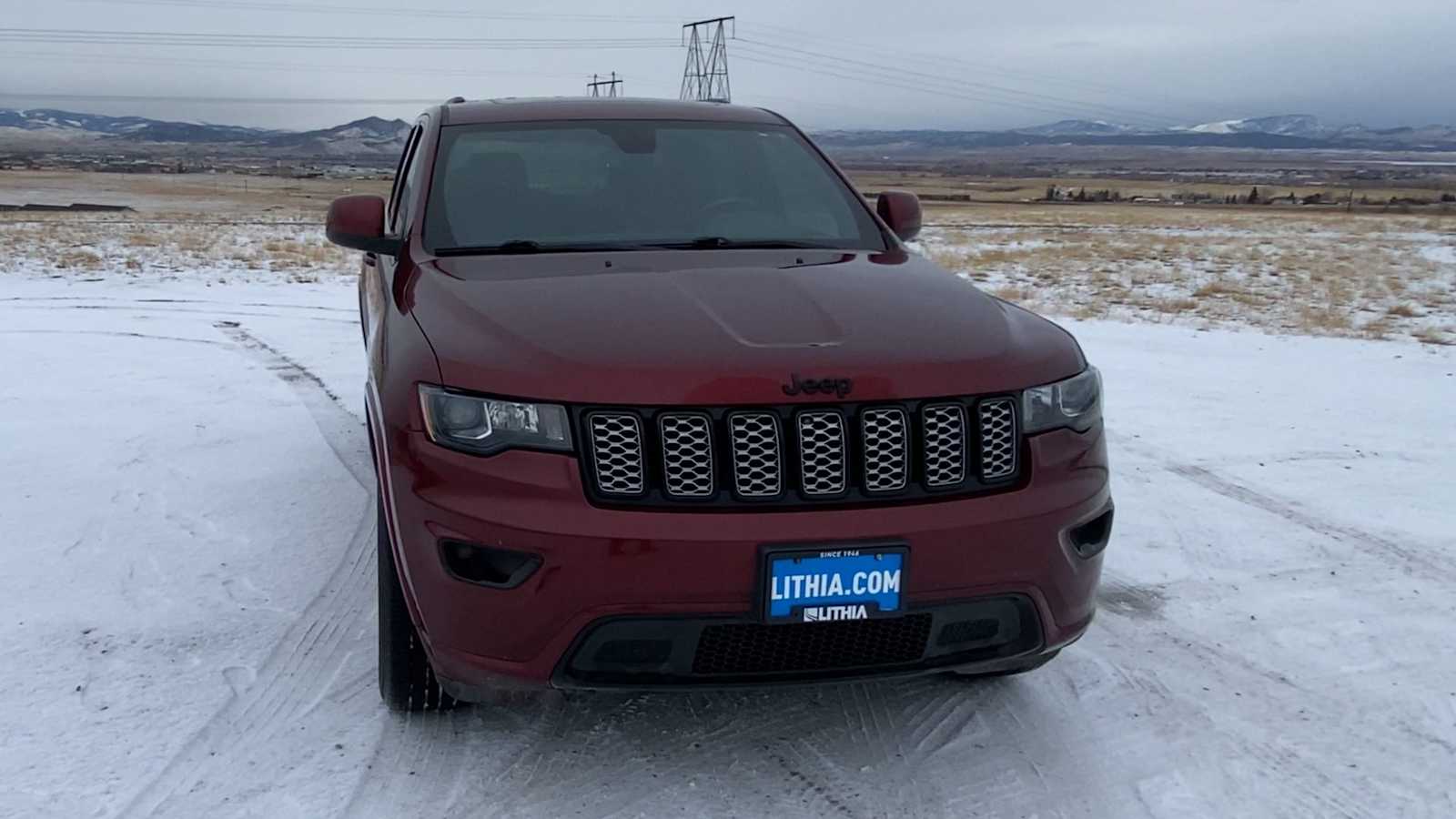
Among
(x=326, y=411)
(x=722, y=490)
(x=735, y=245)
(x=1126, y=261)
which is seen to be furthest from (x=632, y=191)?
(x=1126, y=261)

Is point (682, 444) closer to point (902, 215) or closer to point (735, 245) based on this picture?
point (735, 245)

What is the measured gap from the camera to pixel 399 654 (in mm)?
3000

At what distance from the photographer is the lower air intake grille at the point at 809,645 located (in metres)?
2.56

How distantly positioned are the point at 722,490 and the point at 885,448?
37 centimetres

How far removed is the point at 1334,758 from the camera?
3.02 meters

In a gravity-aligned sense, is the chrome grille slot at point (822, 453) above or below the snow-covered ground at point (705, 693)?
above

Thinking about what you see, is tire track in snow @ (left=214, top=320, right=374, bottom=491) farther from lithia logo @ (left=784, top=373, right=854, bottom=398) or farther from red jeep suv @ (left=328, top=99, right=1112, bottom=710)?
lithia logo @ (left=784, top=373, right=854, bottom=398)

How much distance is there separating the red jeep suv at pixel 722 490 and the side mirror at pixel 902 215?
122 cm

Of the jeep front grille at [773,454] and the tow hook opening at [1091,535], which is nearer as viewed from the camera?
the jeep front grille at [773,454]

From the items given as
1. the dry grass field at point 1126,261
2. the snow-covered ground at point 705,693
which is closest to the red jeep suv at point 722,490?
the snow-covered ground at point 705,693

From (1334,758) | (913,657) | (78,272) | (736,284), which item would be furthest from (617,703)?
(78,272)

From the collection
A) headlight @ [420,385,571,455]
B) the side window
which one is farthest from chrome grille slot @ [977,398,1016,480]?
the side window

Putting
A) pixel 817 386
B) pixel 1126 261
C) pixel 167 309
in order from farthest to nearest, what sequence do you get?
pixel 1126 261 < pixel 167 309 < pixel 817 386

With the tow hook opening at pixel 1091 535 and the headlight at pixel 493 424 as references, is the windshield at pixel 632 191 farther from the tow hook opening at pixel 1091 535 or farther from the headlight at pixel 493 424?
the tow hook opening at pixel 1091 535
